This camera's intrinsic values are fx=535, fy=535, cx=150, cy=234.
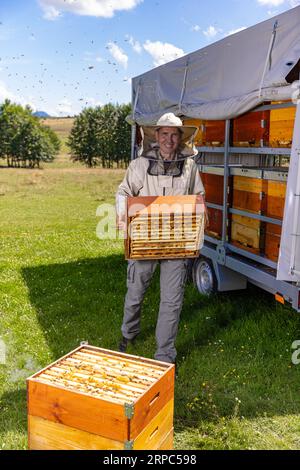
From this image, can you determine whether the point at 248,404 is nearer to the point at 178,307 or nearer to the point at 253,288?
the point at 178,307

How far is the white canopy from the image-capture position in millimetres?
5344

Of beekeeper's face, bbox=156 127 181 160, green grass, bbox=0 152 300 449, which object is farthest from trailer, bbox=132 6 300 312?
beekeeper's face, bbox=156 127 181 160

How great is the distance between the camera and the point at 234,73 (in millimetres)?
6426

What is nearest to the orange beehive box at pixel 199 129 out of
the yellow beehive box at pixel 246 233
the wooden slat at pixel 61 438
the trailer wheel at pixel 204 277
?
the yellow beehive box at pixel 246 233

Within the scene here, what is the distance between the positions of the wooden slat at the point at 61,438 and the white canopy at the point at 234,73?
3.53 m

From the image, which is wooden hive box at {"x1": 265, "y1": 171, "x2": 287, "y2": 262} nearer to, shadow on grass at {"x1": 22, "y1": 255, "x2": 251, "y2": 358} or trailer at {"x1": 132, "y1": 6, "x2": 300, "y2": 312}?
trailer at {"x1": 132, "y1": 6, "x2": 300, "y2": 312}

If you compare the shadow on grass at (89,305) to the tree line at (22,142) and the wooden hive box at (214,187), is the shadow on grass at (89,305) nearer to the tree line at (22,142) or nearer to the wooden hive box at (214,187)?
the wooden hive box at (214,187)

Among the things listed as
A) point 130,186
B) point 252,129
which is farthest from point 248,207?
point 130,186

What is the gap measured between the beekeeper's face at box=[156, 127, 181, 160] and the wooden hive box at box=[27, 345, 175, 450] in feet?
7.29

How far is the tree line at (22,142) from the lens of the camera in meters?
78.4

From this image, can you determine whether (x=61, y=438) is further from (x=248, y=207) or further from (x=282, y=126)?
(x=282, y=126)

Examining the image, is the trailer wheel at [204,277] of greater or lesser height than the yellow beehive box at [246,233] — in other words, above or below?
below

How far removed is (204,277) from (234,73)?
2966mm

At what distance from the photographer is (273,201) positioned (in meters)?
5.79
